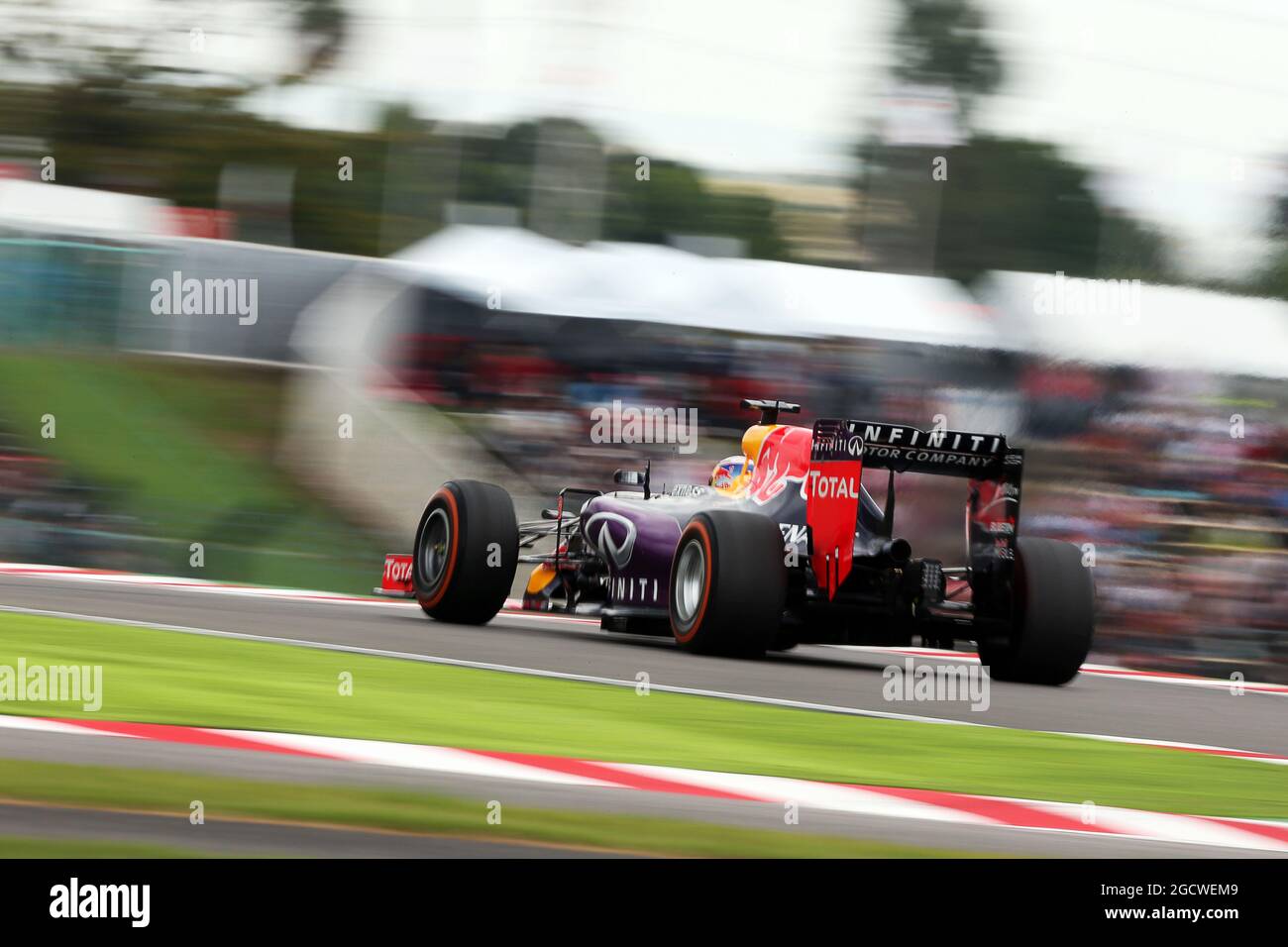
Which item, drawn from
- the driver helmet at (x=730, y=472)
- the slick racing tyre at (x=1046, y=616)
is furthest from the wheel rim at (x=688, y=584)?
the slick racing tyre at (x=1046, y=616)

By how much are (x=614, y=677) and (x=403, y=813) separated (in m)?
3.74

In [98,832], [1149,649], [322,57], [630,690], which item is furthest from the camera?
[322,57]

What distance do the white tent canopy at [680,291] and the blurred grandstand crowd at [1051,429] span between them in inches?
5.9

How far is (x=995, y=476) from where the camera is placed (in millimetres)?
9016

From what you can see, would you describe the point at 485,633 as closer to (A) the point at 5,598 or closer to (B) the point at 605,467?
(A) the point at 5,598

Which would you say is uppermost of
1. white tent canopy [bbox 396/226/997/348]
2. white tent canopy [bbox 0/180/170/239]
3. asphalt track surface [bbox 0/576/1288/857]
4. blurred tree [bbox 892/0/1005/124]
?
blurred tree [bbox 892/0/1005/124]

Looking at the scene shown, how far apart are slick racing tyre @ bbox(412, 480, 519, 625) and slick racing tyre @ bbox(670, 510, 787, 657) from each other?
1613mm

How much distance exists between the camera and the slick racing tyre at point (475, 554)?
32.8 ft

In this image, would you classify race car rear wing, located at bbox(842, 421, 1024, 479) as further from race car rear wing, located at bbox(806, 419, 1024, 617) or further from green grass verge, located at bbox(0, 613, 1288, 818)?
green grass verge, located at bbox(0, 613, 1288, 818)

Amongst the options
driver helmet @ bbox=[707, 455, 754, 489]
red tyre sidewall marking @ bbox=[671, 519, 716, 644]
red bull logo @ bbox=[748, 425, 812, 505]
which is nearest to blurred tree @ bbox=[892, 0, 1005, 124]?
driver helmet @ bbox=[707, 455, 754, 489]

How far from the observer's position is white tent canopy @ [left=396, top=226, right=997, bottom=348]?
14.2 m

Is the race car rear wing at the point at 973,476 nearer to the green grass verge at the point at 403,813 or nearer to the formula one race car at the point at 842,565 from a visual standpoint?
the formula one race car at the point at 842,565

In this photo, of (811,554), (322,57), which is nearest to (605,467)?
(811,554)
